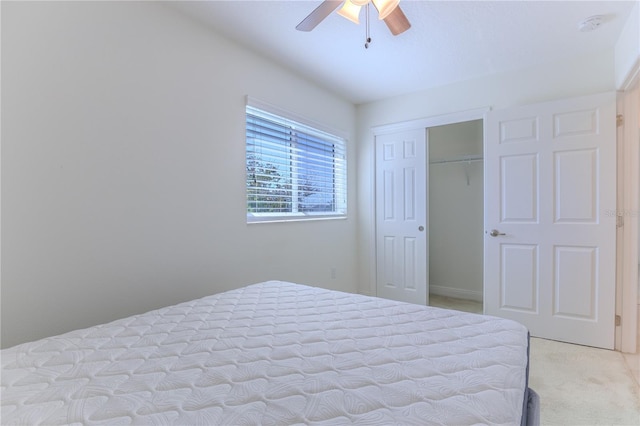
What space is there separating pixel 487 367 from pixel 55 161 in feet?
7.01

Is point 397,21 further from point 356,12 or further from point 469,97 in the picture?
point 469,97

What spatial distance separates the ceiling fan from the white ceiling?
1.29 ft

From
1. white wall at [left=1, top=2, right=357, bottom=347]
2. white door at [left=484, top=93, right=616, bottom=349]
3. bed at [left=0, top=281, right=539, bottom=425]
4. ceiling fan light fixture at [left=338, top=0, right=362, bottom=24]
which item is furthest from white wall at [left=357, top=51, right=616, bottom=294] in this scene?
bed at [left=0, top=281, right=539, bottom=425]

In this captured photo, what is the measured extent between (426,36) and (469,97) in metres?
1.15

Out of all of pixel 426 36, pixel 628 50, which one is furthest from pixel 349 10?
pixel 628 50

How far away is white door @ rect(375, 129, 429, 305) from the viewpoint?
356 centimetres

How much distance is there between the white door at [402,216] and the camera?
140 inches

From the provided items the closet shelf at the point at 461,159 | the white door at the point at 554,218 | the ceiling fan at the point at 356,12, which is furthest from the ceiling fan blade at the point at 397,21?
the closet shelf at the point at 461,159

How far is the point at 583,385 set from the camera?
197 centimetres

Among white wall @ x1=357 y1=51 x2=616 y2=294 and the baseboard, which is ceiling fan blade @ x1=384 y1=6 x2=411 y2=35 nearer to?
white wall @ x1=357 y1=51 x2=616 y2=294

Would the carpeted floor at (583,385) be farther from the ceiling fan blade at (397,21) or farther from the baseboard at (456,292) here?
the ceiling fan blade at (397,21)

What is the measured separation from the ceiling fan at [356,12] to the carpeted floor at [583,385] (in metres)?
2.31

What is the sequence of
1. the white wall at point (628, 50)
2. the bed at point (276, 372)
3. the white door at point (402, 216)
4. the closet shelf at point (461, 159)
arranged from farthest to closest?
the closet shelf at point (461, 159), the white door at point (402, 216), the white wall at point (628, 50), the bed at point (276, 372)

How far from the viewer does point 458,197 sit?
4105 millimetres
